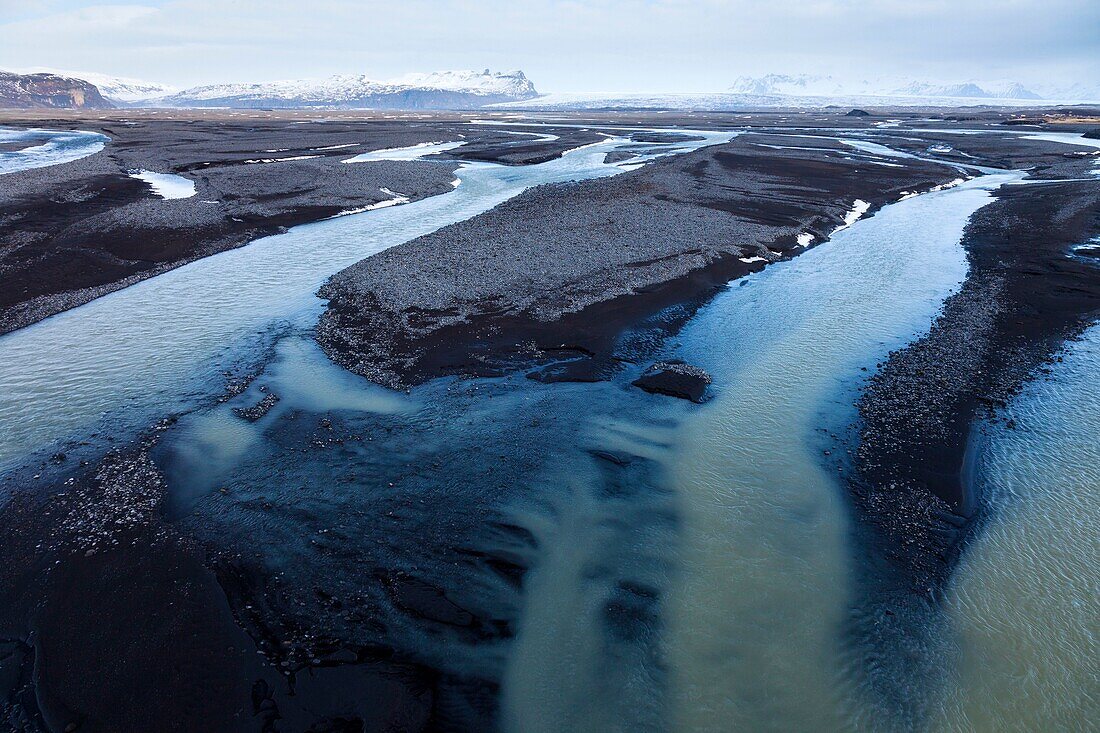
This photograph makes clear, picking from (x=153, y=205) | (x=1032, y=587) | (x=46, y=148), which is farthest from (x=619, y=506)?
(x=46, y=148)

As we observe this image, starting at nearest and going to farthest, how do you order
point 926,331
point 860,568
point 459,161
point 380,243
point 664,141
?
point 860,568
point 926,331
point 380,243
point 459,161
point 664,141

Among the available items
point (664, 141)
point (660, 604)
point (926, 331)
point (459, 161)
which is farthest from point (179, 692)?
point (664, 141)

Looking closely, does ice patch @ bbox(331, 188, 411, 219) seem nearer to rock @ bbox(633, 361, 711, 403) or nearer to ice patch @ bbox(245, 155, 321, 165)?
ice patch @ bbox(245, 155, 321, 165)

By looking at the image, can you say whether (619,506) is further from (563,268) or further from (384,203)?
(384,203)

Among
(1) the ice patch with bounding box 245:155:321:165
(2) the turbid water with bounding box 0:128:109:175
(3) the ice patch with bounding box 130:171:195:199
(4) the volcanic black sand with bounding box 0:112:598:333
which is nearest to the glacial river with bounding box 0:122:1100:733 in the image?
(4) the volcanic black sand with bounding box 0:112:598:333

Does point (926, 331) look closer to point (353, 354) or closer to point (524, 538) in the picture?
point (524, 538)
